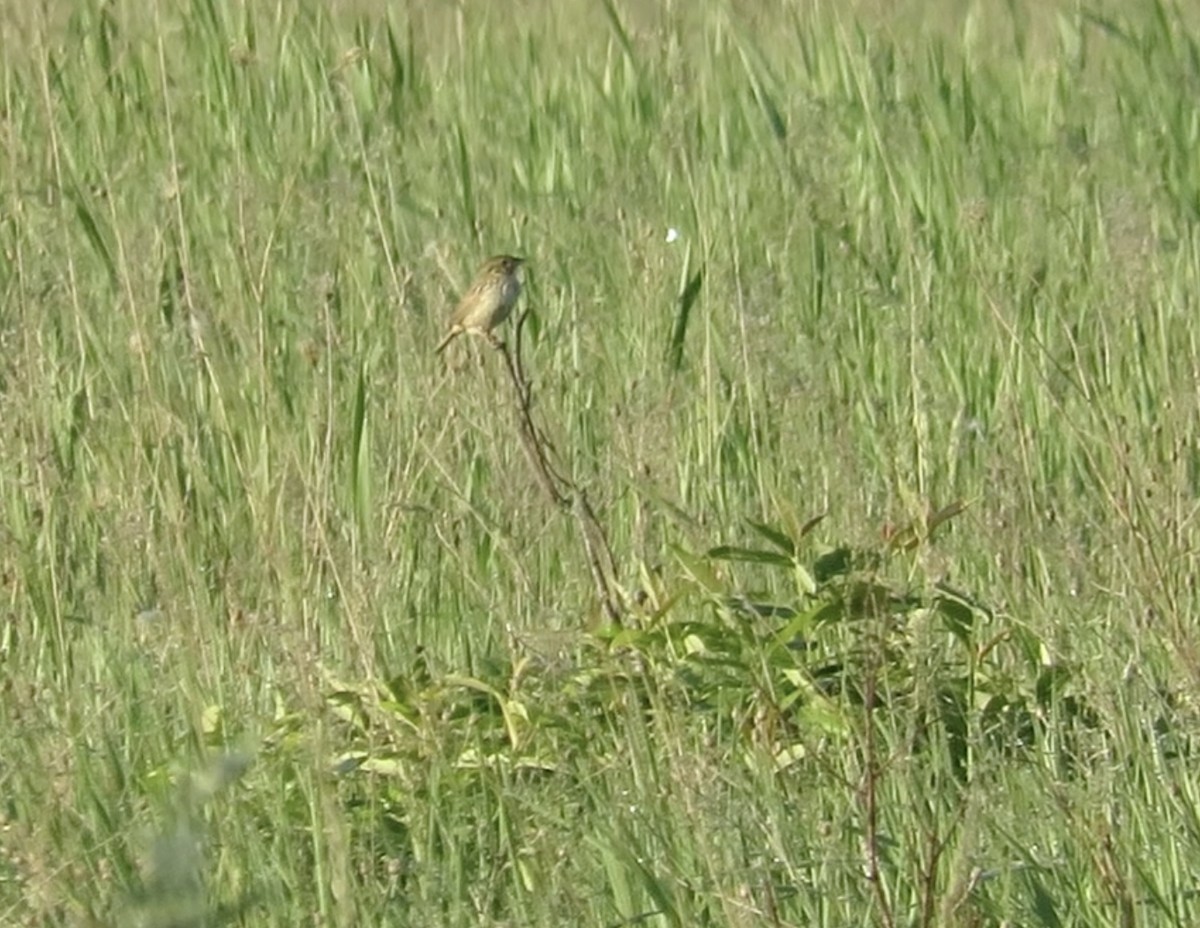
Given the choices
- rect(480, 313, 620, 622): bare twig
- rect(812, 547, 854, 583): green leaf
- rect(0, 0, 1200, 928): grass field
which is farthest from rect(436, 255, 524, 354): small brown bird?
rect(812, 547, 854, 583): green leaf

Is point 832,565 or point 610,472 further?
point 610,472

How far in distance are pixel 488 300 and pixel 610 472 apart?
1.54 ft

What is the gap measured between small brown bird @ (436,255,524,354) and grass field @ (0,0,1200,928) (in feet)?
0.23

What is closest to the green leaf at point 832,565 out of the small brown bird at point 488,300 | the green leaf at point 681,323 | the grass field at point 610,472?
the grass field at point 610,472

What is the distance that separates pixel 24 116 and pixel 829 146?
1.65 meters

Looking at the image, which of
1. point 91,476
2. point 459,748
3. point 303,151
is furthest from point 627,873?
point 303,151

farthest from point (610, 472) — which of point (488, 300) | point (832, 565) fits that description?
point (832, 565)

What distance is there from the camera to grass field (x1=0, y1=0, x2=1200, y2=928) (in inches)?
95.9

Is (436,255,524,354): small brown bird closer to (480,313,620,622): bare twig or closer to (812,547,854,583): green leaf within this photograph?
(480,313,620,622): bare twig

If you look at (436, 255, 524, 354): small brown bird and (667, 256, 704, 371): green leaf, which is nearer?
(436, 255, 524, 354): small brown bird

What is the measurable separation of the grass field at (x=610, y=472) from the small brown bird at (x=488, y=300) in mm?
71

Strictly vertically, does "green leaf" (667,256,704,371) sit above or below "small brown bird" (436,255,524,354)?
below

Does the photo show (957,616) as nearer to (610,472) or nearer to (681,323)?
(610,472)

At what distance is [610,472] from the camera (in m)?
3.23
